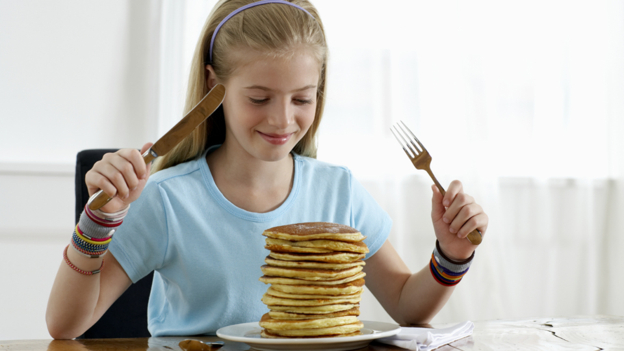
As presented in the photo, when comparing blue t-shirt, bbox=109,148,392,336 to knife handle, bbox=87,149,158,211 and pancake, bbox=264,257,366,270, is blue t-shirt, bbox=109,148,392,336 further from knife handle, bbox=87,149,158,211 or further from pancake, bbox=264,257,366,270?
pancake, bbox=264,257,366,270

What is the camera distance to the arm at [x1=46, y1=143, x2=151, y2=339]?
891mm

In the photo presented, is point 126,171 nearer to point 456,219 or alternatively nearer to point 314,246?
point 314,246

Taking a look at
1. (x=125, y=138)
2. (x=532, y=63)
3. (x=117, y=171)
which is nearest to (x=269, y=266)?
(x=117, y=171)

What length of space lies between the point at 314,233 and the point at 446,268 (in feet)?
1.47

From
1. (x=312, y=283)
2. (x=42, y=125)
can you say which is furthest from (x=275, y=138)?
(x=42, y=125)

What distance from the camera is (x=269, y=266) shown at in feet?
2.84

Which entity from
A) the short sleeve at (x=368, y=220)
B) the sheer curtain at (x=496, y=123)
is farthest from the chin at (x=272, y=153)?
the sheer curtain at (x=496, y=123)

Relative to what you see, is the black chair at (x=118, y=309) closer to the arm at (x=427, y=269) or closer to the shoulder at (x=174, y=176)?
the shoulder at (x=174, y=176)

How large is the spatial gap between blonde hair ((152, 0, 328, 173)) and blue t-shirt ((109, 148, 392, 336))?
0.33 ft

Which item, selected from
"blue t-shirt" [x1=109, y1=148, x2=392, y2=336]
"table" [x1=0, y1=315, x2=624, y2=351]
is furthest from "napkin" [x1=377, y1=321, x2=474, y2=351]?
"blue t-shirt" [x1=109, y1=148, x2=392, y2=336]

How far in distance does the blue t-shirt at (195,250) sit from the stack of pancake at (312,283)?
0.38 meters

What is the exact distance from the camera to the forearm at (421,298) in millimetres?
1203

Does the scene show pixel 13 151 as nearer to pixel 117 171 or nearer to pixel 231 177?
pixel 231 177

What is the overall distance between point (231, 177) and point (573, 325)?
2.72 feet
